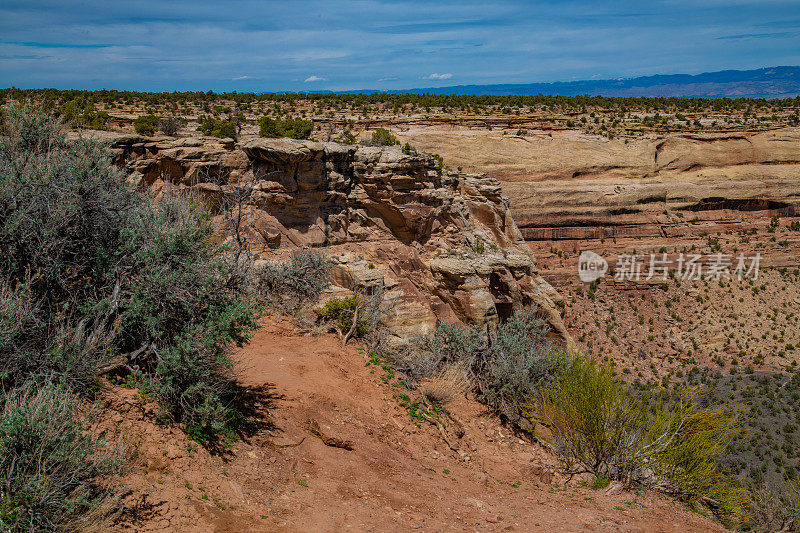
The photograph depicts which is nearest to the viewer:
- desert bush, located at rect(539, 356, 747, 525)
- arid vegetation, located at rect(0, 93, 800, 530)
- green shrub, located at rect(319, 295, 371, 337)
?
arid vegetation, located at rect(0, 93, 800, 530)

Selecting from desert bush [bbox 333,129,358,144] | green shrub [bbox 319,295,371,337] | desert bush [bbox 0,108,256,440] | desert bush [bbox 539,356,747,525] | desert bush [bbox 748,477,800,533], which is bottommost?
desert bush [bbox 748,477,800,533]

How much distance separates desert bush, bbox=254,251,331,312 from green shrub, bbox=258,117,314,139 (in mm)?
8111

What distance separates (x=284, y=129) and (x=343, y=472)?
15154 millimetres

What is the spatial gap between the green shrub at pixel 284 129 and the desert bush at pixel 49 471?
50.3ft

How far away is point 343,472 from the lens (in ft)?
23.0

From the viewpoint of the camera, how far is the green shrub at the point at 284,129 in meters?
18.8

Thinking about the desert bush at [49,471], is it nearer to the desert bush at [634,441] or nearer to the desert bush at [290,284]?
the desert bush at [634,441]

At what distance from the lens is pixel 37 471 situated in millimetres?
4172

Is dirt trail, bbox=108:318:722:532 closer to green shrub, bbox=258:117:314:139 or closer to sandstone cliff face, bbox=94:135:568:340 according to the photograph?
sandstone cliff face, bbox=94:135:568:340

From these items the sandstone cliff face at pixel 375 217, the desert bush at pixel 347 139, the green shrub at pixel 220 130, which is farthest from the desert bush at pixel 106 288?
the desert bush at pixel 347 139

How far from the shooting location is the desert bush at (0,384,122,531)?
13.3 feet

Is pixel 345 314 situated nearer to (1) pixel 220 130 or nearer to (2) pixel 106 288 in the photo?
(2) pixel 106 288

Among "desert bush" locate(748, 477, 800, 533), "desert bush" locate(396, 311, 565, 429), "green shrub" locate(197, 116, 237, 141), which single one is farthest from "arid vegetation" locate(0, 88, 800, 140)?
"desert bush" locate(748, 477, 800, 533)

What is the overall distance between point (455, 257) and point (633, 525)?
476 inches
